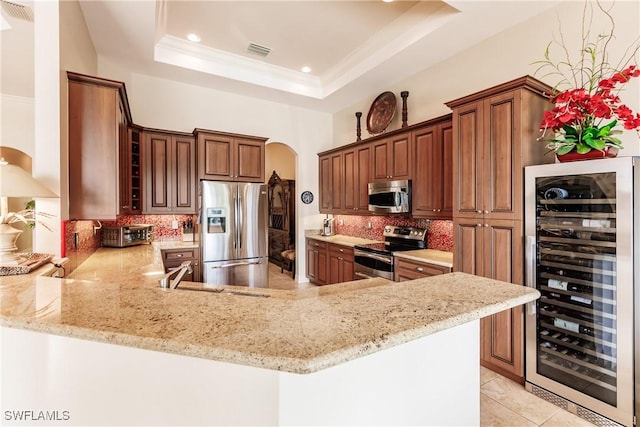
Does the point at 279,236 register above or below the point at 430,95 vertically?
below

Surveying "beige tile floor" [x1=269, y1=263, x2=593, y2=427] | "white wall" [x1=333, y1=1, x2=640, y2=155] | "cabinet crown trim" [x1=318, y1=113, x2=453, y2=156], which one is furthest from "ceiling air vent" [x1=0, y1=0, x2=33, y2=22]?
"beige tile floor" [x1=269, y1=263, x2=593, y2=427]

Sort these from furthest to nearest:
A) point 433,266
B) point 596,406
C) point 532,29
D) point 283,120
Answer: point 283,120 < point 433,266 < point 532,29 < point 596,406

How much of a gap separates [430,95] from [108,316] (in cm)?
405

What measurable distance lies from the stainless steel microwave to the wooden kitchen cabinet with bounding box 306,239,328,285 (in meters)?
1.33

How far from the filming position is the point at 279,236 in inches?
281

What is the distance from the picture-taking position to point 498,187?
8.05ft

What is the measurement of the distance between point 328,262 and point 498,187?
299 centimetres

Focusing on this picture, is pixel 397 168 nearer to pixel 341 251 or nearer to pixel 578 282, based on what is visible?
pixel 341 251

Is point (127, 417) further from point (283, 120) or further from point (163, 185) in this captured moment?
point (283, 120)

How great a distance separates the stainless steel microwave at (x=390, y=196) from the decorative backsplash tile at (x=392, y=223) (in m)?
0.29

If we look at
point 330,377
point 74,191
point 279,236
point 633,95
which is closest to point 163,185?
point 74,191

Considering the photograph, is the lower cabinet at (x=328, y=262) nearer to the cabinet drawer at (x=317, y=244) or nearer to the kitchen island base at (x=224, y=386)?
the cabinet drawer at (x=317, y=244)

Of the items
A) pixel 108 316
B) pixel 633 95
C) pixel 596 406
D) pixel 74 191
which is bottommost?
pixel 596 406

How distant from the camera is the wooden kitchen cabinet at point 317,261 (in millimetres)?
5031
